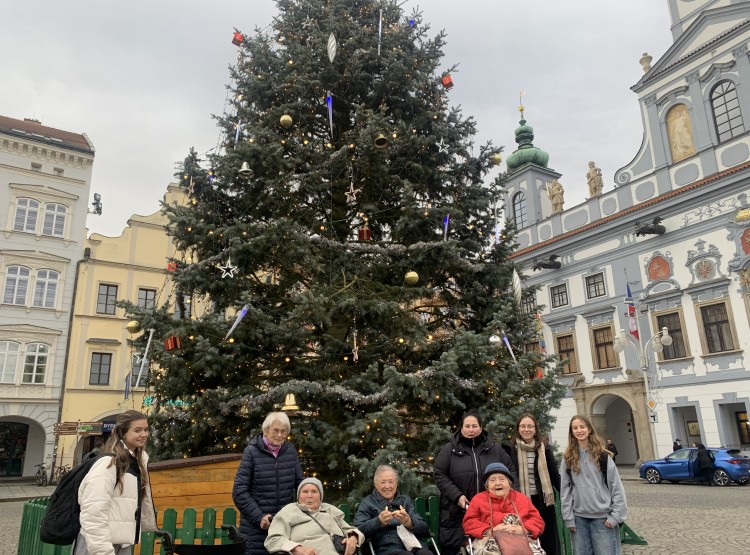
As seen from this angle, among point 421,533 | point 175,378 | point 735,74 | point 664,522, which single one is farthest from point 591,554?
point 735,74


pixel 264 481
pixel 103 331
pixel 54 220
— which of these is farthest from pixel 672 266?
pixel 54 220

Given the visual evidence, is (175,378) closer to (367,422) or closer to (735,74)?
(367,422)

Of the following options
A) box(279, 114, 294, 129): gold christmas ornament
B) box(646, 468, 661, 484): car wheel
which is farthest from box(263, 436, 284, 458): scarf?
box(646, 468, 661, 484): car wheel

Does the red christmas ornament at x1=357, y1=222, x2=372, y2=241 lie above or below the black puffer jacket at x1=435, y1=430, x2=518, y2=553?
above

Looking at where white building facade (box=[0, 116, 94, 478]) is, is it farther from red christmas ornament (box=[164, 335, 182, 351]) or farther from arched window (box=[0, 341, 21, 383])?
→ red christmas ornament (box=[164, 335, 182, 351])

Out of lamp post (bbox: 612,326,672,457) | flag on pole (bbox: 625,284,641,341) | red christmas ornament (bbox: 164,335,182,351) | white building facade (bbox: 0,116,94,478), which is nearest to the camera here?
red christmas ornament (bbox: 164,335,182,351)

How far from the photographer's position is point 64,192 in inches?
1042

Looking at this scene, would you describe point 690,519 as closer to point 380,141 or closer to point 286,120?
point 380,141

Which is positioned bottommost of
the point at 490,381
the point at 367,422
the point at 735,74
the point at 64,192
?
the point at 367,422

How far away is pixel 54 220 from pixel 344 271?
23368 mm

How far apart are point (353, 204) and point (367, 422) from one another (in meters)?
3.90

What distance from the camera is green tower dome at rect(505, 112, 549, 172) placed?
3406 cm

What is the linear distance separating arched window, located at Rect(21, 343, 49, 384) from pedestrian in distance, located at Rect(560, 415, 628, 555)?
25.8 meters

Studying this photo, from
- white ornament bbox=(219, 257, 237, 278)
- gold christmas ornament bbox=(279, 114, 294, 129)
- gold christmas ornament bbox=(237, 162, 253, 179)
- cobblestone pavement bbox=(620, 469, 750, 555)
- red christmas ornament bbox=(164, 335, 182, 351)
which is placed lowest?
cobblestone pavement bbox=(620, 469, 750, 555)
